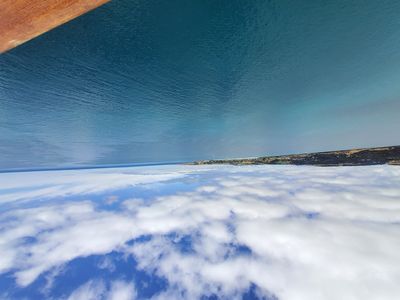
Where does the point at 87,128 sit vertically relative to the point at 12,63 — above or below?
below


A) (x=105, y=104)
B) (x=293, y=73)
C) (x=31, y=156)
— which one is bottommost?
(x=31, y=156)

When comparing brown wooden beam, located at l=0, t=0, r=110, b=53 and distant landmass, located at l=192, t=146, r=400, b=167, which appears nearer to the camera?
brown wooden beam, located at l=0, t=0, r=110, b=53

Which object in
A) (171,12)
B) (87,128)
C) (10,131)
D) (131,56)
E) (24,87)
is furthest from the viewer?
(87,128)

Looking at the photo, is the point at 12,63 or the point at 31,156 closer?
the point at 12,63

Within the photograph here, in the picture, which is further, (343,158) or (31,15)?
(343,158)

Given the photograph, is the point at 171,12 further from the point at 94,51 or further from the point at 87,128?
the point at 87,128

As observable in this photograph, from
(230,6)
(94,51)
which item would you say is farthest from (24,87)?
(230,6)

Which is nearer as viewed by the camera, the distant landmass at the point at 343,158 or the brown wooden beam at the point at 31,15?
the brown wooden beam at the point at 31,15

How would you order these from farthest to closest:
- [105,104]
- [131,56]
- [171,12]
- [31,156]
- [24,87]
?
[31,156]
[105,104]
[24,87]
[131,56]
[171,12]
